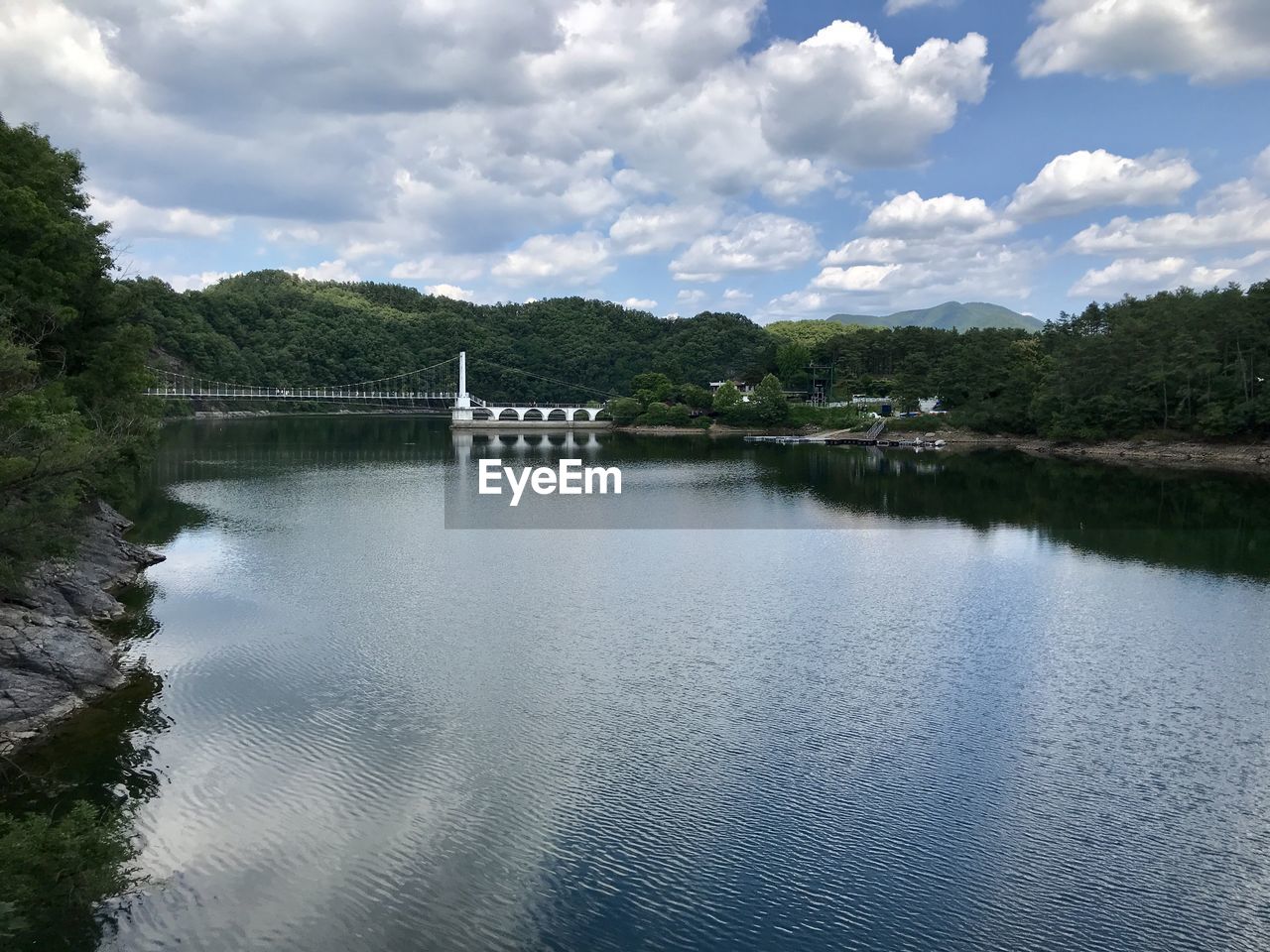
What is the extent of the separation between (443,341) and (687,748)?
343 ft

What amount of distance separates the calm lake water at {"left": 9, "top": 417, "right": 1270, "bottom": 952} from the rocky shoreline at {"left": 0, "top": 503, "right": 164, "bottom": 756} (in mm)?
487

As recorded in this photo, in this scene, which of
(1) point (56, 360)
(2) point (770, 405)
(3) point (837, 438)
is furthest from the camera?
(2) point (770, 405)

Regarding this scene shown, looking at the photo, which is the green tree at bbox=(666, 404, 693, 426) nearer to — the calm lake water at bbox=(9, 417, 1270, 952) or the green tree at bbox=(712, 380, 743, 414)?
the green tree at bbox=(712, 380, 743, 414)

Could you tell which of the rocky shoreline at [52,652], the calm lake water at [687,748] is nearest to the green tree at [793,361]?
the calm lake water at [687,748]

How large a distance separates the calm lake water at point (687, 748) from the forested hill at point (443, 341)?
7034 cm

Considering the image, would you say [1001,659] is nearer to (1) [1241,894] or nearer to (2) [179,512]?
(1) [1241,894]

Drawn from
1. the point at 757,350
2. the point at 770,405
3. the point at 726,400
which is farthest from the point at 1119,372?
the point at 757,350

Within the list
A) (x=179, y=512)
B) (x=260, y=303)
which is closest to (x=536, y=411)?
(x=260, y=303)

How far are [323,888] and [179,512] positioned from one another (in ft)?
76.3

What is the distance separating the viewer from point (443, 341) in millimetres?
111688

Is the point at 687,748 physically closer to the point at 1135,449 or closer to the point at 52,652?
the point at 52,652

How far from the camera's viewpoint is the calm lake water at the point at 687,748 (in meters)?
8.52

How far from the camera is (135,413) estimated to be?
21.3 meters

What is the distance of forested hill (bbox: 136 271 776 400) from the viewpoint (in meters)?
96.0
